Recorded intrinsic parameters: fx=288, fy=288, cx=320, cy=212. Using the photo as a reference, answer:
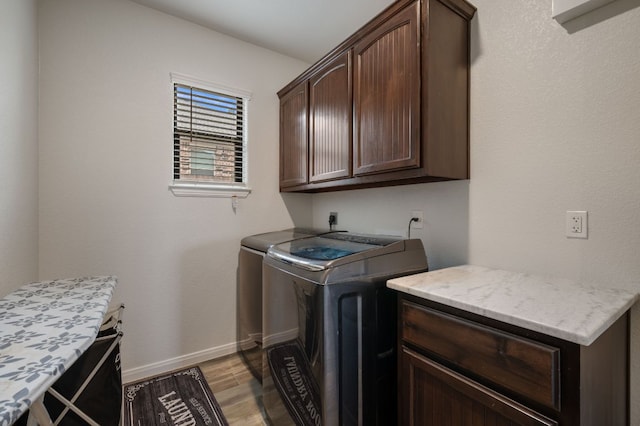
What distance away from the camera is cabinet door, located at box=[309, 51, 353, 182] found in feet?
6.25

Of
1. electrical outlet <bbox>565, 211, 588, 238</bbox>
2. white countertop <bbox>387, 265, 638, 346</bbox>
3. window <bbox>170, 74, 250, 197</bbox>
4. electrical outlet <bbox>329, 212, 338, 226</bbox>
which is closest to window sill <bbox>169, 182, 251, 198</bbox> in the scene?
window <bbox>170, 74, 250, 197</bbox>

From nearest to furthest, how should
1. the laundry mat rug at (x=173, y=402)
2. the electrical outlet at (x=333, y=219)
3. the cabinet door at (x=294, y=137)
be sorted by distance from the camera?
the laundry mat rug at (x=173, y=402) < the cabinet door at (x=294, y=137) < the electrical outlet at (x=333, y=219)

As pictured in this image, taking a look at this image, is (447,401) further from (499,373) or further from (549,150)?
(549,150)

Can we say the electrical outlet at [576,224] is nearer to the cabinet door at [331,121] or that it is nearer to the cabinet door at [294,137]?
the cabinet door at [331,121]

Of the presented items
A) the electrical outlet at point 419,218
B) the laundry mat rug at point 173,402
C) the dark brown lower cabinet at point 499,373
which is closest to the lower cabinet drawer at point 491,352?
the dark brown lower cabinet at point 499,373

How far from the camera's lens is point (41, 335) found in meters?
0.90

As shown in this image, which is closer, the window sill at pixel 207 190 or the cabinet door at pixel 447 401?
Result: the cabinet door at pixel 447 401

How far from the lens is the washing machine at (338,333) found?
1.27 metres

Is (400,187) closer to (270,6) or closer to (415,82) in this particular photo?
(415,82)

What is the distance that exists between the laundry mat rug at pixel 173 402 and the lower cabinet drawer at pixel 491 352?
1.38 metres

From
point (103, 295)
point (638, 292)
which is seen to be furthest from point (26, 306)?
point (638, 292)

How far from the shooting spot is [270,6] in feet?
6.72

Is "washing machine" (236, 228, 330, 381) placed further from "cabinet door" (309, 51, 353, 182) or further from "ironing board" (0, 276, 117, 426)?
"ironing board" (0, 276, 117, 426)

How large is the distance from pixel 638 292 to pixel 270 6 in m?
2.56
